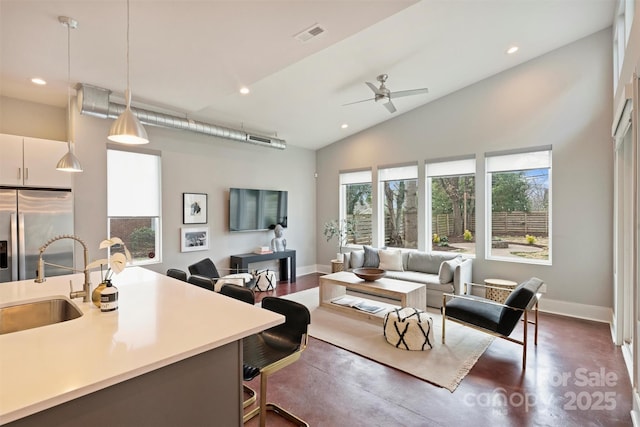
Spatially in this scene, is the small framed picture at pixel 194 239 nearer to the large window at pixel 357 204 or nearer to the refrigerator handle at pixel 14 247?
the refrigerator handle at pixel 14 247

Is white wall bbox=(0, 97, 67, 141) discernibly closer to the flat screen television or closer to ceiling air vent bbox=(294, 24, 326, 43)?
the flat screen television

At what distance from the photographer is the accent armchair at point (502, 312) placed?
9.32ft

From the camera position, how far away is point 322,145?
7.29m

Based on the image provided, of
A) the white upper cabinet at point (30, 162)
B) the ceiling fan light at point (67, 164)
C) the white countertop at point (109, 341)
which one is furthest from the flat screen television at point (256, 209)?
the white countertop at point (109, 341)

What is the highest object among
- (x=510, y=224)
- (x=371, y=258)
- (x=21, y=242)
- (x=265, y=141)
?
(x=265, y=141)

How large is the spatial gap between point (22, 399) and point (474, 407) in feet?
8.83

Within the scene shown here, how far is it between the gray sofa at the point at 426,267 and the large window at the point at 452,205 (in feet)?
1.40

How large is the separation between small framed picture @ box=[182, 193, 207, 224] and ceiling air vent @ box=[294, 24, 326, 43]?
11.4ft

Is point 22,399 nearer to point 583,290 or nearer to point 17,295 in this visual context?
point 17,295

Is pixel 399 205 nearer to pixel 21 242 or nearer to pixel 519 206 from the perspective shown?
pixel 519 206

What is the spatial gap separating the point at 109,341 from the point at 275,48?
9.03 ft

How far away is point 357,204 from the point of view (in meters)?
6.95

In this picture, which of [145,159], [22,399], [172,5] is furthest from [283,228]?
[22,399]

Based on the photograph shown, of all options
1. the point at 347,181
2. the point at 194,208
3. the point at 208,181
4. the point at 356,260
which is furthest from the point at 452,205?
the point at 194,208
